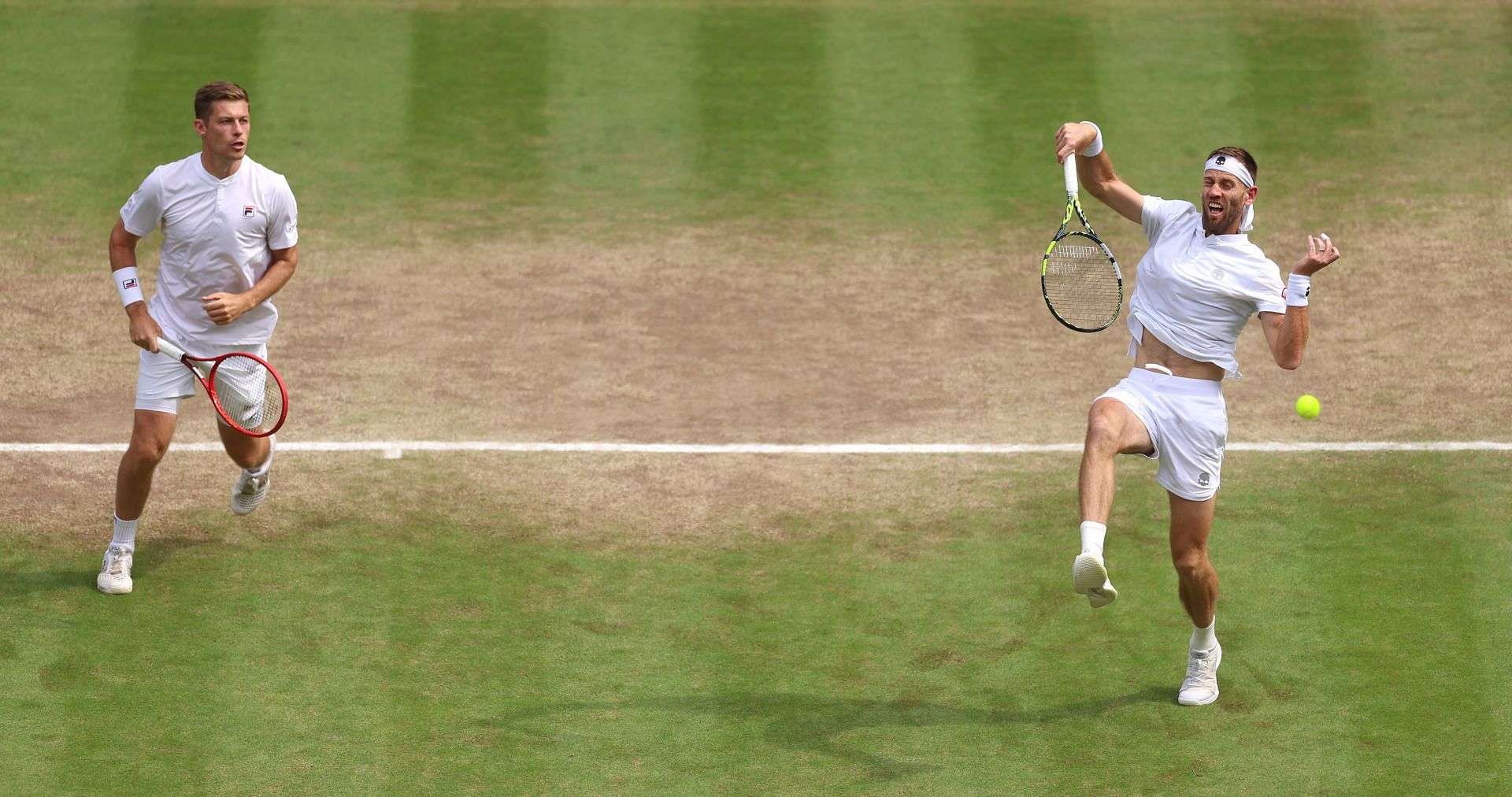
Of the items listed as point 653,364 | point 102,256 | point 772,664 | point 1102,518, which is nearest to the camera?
point 1102,518

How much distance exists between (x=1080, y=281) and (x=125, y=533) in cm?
493

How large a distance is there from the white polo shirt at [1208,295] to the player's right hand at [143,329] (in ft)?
15.4

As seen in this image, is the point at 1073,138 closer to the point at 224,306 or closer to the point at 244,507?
the point at 224,306

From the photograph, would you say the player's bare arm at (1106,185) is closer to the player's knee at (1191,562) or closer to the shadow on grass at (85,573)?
the player's knee at (1191,562)

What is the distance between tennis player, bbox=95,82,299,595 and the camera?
28.9 feet

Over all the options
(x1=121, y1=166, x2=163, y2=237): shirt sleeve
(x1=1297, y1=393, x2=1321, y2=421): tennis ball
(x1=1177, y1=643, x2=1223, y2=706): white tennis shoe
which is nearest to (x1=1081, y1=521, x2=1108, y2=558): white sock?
(x1=1177, y1=643, x2=1223, y2=706): white tennis shoe

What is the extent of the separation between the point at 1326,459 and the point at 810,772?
4623 mm

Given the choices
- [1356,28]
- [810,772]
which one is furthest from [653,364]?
[1356,28]

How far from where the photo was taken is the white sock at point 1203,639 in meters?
8.20

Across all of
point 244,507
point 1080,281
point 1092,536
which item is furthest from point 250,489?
point 1092,536

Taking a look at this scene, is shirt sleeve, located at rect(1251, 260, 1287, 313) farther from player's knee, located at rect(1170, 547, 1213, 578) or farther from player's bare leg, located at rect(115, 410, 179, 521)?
player's bare leg, located at rect(115, 410, 179, 521)

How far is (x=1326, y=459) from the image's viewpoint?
10.8m

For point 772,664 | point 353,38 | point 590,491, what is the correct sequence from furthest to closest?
point 353,38 → point 590,491 → point 772,664

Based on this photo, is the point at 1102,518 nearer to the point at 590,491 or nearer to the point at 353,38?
the point at 590,491
